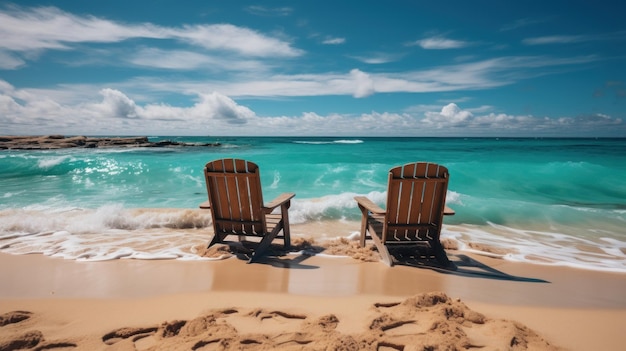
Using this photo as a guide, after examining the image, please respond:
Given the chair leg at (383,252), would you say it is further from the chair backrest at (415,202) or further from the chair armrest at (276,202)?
the chair armrest at (276,202)

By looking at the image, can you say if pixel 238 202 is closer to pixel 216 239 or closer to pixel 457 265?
pixel 216 239

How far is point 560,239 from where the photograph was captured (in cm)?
604

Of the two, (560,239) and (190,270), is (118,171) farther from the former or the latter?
(560,239)

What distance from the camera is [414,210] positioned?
4.49 meters

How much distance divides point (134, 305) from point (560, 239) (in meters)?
7.10

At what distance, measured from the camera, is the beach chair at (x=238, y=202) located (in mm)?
4414

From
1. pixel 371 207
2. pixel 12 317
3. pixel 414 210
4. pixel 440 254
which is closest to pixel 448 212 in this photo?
pixel 414 210

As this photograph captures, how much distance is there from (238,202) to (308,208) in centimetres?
334

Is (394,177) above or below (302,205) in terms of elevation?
above

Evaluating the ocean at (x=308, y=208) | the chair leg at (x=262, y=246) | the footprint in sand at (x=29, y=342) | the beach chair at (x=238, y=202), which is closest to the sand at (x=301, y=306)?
the footprint in sand at (x=29, y=342)

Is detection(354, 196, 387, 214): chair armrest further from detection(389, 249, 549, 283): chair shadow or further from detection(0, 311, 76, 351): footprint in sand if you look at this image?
detection(0, 311, 76, 351): footprint in sand

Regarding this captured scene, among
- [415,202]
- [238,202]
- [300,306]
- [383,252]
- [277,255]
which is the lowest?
[277,255]

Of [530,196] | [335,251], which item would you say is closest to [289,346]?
[335,251]

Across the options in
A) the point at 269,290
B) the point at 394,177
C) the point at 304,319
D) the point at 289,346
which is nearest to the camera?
the point at 289,346
